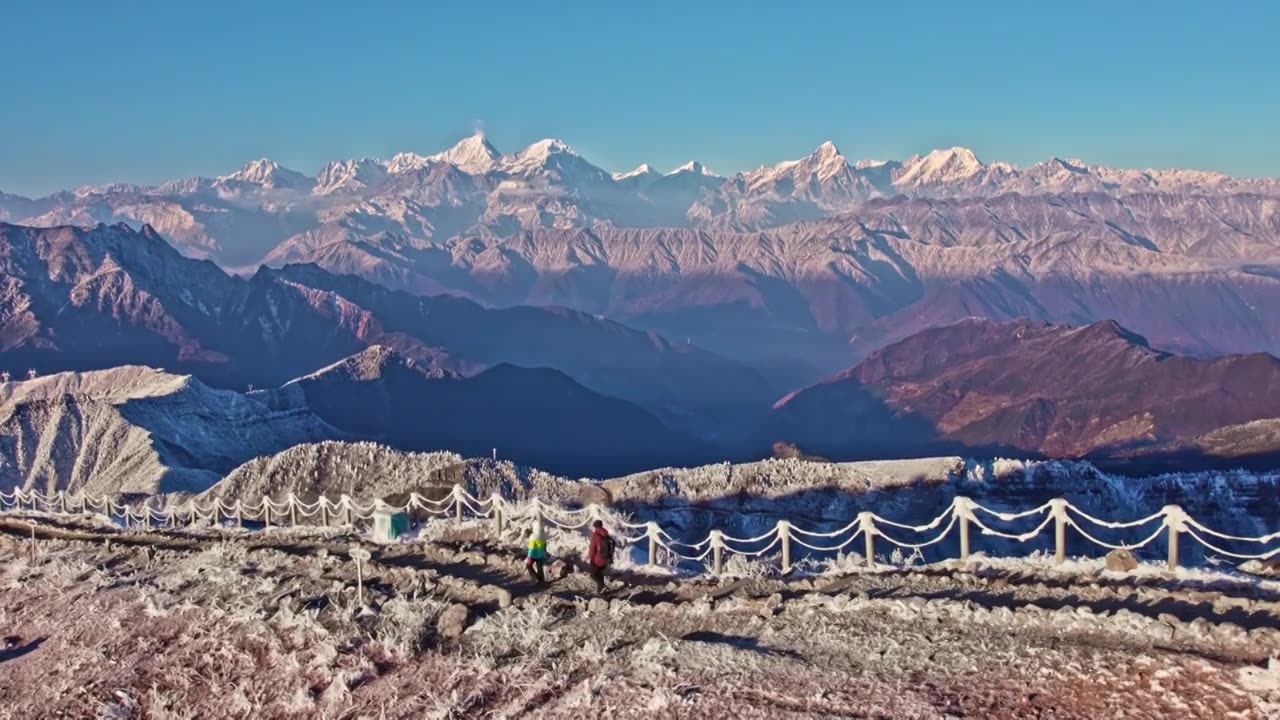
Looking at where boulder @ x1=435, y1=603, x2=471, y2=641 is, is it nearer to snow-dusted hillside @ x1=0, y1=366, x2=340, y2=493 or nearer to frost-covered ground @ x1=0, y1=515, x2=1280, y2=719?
frost-covered ground @ x1=0, y1=515, x2=1280, y2=719

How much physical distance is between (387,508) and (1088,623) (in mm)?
26029

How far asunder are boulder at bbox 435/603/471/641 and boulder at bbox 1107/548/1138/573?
15969 mm

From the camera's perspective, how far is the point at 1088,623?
2073 cm

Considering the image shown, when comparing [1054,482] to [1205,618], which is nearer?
[1205,618]

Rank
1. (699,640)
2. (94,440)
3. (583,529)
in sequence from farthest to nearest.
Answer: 1. (94,440)
2. (583,529)
3. (699,640)

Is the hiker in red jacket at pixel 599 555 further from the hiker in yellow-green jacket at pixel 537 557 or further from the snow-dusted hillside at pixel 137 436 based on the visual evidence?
the snow-dusted hillside at pixel 137 436

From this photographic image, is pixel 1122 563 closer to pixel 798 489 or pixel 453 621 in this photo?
pixel 453 621

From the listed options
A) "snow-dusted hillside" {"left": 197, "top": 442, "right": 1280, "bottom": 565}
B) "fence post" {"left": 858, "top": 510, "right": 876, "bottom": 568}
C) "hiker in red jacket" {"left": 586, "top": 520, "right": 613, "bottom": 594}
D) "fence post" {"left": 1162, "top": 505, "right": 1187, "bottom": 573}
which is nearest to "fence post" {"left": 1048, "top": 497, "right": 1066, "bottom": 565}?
"fence post" {"left": 1162, "top": 505, "right": 1187, "bottom": 573}

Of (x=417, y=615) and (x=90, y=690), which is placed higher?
(x=417, y=615)

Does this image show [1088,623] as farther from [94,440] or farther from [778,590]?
[94,440]

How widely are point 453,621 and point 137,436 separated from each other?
5194 inches

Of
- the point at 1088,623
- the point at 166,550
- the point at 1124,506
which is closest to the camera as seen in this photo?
the point at 1088,623

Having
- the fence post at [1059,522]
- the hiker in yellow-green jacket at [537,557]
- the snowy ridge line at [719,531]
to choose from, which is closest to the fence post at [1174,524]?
the snowy ridge line at [719,531]

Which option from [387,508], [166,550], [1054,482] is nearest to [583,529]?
[387,508]
